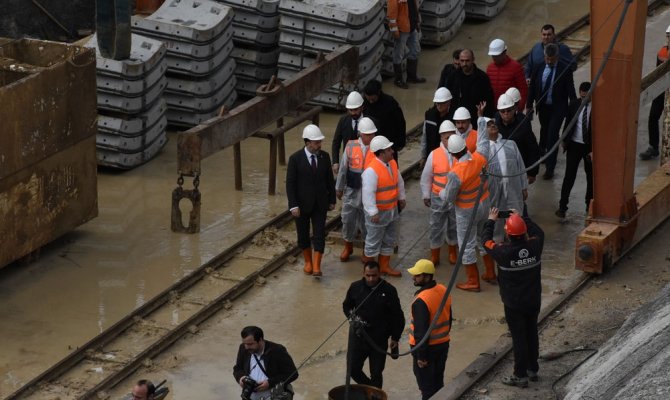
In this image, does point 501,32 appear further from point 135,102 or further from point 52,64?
point 52,64

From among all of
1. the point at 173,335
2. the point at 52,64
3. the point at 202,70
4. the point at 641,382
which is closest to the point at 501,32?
the point at 202,70

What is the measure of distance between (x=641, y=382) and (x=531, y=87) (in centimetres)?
743

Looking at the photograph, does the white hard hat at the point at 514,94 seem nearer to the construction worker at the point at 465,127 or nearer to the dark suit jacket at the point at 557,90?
the construction worker at the point at 465,127

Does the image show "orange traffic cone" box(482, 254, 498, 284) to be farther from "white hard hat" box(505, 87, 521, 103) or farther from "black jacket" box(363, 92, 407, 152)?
"white hard hat" box(505, 87, 521, 103)

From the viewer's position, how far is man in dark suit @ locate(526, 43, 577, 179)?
663 inches

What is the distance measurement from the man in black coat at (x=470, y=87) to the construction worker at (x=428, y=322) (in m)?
4.81

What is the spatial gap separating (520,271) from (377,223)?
3154mm

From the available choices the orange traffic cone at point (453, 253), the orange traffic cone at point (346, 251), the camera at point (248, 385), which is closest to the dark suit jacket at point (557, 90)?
the orange traffic cone at point (453, 253)

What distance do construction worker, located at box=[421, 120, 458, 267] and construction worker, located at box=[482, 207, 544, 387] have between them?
2640 millimetres

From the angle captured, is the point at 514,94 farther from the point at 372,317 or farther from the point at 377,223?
the point at 372,317

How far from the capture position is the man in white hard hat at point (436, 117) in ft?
51.4

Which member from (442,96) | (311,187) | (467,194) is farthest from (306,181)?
(442,96)

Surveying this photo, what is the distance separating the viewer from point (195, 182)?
16.0 metres

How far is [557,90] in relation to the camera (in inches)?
667
